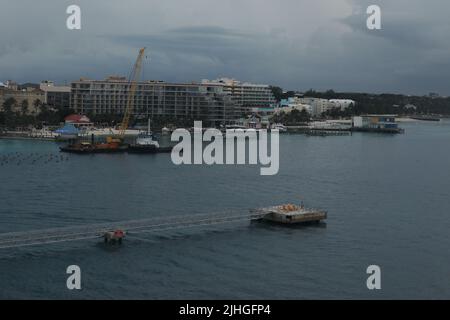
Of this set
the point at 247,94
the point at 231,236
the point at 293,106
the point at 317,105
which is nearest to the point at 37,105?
the point at 247,94

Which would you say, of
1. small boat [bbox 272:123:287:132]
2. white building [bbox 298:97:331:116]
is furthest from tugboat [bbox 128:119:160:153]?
white building [bbox 298:97:331:116]

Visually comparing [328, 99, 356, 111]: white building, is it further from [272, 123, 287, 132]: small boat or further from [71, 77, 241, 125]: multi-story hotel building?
[71, 77, 241, 125]: multi-story hotel building

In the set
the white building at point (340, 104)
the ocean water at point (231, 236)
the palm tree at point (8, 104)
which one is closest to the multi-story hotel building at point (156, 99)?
the palm tree at point (8, 104)

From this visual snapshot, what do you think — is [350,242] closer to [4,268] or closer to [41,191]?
[4,268]

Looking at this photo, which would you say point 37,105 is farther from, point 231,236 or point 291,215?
point 231,236

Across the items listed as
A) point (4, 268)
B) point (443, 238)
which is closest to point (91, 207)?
point (4, 268)

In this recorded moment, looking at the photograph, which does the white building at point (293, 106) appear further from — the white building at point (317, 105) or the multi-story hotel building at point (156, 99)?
the multi-story hotel building at point (156, 99)
